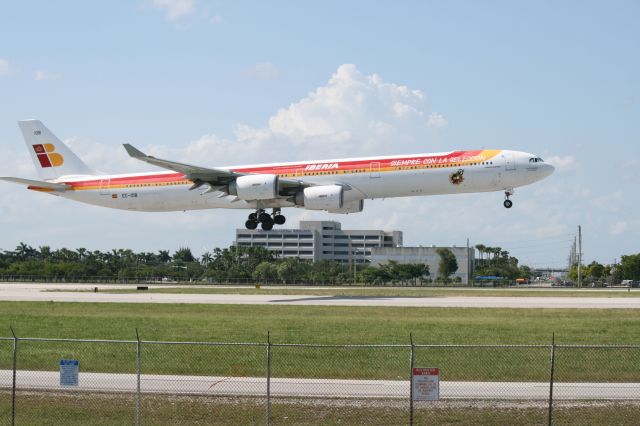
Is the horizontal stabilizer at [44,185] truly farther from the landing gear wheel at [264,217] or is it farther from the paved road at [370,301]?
the landing gear wheel at [264,217]

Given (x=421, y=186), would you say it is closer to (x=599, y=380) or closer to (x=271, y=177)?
(x=271, y=177)

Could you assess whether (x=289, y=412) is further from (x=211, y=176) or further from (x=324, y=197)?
(x=211, y=176)

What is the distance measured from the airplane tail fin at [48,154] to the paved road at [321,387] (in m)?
47.0

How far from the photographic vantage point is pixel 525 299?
165 ft

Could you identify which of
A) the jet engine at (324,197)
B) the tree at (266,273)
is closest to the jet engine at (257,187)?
the jet engine at (324,197)

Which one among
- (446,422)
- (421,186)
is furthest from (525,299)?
(446,422)

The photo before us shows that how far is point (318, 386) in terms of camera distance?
20.8 metres

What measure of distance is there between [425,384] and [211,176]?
43501 millimetres

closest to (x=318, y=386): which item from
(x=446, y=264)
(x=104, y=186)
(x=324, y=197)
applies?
(x=324, y=197)

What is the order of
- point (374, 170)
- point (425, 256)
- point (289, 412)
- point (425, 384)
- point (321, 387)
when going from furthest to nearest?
point (425, 256) < point (374, 170) < point (321, 387) < point (289, 412) < point (425, 384)

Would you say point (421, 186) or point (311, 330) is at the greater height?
point (421, 186)

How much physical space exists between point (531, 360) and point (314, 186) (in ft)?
104

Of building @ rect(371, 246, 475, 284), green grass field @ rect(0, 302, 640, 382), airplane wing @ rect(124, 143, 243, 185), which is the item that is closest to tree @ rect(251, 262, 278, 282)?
building @ rect(371, 246, 475, 284)

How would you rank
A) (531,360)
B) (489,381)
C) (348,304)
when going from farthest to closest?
(348,304) < (531,360) < (489,381)
